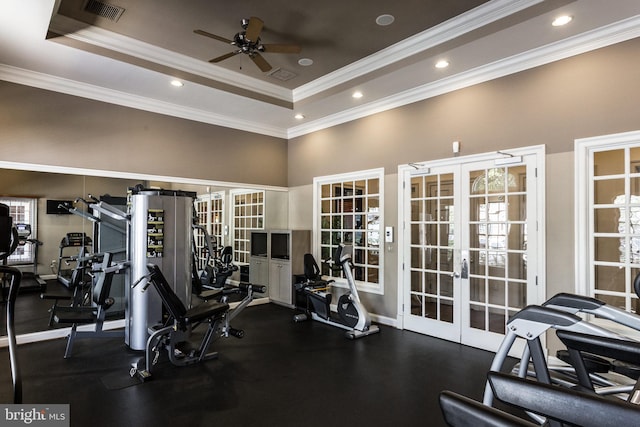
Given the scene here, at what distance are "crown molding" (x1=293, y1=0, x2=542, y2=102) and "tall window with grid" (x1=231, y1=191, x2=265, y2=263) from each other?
2235 millimetres

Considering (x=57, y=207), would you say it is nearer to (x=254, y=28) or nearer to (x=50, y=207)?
(x=50, y=207)

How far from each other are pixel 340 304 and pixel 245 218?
8.61 ft

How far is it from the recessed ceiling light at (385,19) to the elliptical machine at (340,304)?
9.61ft

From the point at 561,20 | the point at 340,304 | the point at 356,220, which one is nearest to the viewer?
the point at 561,20

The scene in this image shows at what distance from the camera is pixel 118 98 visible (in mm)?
5176

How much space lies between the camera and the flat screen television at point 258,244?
6918 millimetres

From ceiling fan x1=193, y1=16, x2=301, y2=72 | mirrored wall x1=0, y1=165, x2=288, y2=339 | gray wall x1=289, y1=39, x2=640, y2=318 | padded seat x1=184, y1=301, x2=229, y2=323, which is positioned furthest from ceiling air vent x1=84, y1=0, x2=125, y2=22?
gray wall x1=289, y1=39, x2=640, y2=318

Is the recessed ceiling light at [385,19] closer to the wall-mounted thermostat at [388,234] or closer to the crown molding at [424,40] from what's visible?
the crown molding at [424,40]

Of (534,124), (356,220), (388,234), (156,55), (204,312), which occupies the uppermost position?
(156,55)

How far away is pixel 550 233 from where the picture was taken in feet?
12.7

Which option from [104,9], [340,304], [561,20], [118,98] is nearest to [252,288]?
[340,304]

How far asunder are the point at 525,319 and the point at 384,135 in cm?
397

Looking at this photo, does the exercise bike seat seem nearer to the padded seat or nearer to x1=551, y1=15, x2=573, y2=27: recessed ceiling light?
the padded seat

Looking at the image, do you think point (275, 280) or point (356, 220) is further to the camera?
point (275, 280)
